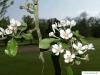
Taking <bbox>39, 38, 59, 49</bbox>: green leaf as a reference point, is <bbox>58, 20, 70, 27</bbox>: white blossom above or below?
above

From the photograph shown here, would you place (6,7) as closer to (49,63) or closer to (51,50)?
(49,63)

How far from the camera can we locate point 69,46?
1.80 m

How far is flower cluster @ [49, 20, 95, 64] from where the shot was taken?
5.77 ft

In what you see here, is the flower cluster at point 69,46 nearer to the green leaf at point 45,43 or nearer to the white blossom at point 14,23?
the green leaf at point 45,43

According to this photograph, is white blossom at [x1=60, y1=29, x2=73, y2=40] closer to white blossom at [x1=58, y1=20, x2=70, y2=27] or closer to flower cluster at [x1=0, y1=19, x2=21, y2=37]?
white blossom at [x1=58, y1=20, x2=70, y2=27]

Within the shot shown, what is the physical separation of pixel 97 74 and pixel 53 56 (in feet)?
0.91

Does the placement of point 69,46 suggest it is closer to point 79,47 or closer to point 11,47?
point 79,47

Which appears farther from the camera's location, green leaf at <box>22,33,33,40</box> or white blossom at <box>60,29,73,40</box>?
green leaf at <box>22,33,33,40</box>

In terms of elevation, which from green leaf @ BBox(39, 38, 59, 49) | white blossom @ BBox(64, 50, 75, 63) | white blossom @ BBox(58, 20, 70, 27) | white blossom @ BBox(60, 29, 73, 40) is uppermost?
white blossom @ BBox(58, 20, 70, 27)

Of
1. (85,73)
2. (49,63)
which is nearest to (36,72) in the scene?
(49,63)

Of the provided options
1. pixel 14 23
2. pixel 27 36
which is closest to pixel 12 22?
pixel 14 23

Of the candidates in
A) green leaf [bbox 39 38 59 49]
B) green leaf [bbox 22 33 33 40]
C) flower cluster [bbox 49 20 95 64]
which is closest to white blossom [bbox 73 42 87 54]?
flower cluster [bbox 49 20 95 64]

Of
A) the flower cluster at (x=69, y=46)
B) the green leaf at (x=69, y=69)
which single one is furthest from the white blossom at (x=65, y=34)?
the green leaf at (x=69, y=69)

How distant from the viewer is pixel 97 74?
2.02 meters
